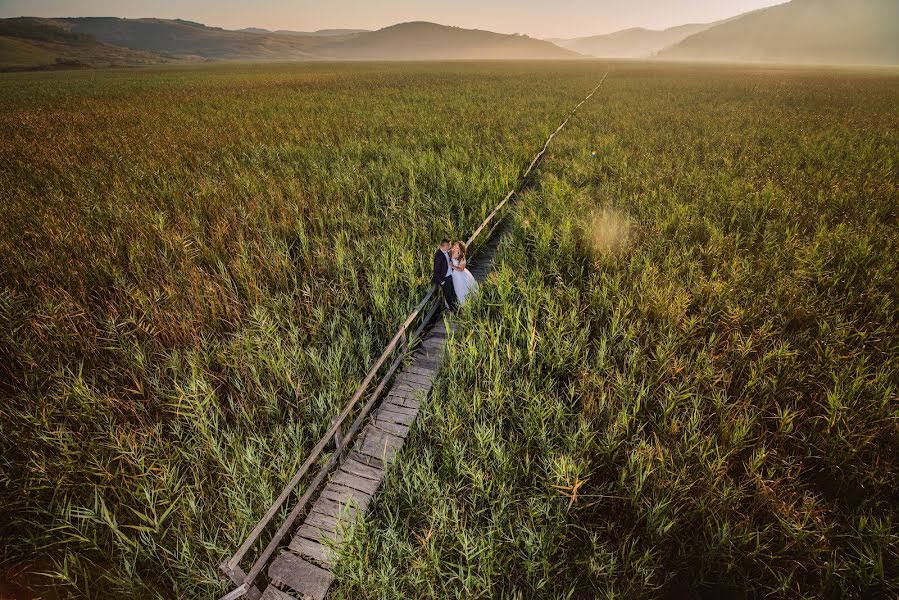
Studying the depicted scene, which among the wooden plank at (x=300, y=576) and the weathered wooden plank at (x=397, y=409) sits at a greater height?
the weathered wooden plank at (x=397, y=409)

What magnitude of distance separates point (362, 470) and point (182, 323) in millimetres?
3269

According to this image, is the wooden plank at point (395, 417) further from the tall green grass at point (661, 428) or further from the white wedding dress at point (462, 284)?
the white wedding dress at point (462, 284)

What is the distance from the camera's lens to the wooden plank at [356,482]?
10.8ft

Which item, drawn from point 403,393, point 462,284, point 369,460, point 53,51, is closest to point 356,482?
point 369,460

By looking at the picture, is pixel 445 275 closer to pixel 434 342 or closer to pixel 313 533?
pixel 434 342

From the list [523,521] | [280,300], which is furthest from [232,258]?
[523,521]

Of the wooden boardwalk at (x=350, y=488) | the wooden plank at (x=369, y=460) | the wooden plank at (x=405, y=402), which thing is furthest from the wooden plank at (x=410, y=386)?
the wooden plank at (x=369, y=460)

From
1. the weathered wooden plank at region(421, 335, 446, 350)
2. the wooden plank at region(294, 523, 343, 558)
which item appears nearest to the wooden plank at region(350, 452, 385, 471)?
the wooden plank at region(294, 523, 343, 558)

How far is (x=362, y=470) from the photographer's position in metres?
3.45

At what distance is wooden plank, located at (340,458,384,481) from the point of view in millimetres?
3389

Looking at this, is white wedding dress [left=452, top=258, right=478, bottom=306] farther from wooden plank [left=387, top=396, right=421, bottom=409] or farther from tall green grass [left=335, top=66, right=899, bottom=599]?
wooden plank [left=387, top=396, right=421, bottom=409]

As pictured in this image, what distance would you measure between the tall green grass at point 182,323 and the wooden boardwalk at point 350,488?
422 mm

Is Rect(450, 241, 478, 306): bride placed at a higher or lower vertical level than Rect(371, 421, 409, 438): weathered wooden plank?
higher

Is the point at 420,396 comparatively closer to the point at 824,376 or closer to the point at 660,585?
the point at 660,585
